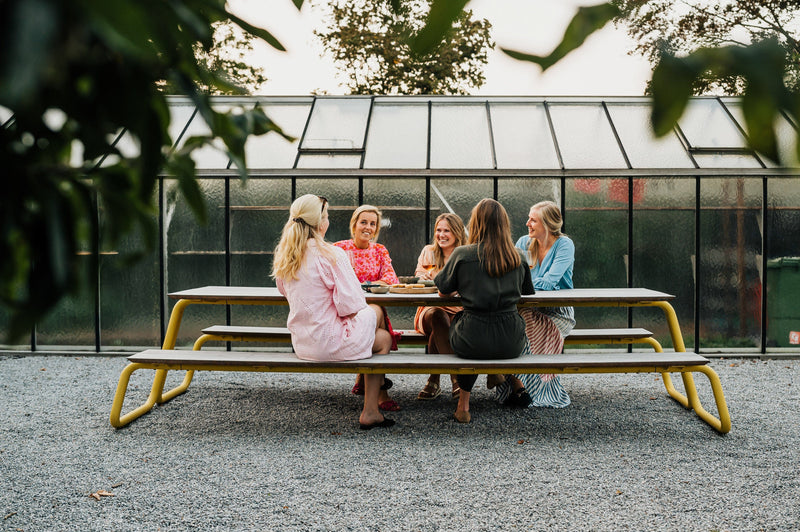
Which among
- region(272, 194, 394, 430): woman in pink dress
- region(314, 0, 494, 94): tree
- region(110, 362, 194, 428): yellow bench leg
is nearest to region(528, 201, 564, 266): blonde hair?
region(272, 194, 394, 430): woman in pink dress

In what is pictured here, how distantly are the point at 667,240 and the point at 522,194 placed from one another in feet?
5.20

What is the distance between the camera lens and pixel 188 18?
37cm

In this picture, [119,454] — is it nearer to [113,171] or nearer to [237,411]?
[237,411]

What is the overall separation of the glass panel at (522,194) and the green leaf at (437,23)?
6.55m

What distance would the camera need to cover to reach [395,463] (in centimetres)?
361

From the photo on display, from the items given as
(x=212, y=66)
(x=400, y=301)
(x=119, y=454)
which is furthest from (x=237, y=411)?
(x=212, y=66)

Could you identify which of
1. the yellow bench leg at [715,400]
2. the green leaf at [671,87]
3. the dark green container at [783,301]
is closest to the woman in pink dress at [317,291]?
the yellow bench leg at [715,400]

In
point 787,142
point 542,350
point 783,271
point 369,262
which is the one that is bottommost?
point 542,350

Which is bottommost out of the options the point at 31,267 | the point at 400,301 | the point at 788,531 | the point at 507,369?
the point at 788,531

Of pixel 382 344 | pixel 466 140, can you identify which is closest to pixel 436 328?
pixel 382 344

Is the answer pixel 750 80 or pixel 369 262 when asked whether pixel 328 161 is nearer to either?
pixel 369 262

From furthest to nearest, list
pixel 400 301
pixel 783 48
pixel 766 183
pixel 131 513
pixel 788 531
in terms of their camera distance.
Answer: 1. pixel 766 183
2. pixel 400 301
3. pixel 131 513
4. pixel 788 531
5. pixel 783 48

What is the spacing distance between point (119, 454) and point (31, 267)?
3.79m

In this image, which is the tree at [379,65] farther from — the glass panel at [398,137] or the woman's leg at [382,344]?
the woman's leg at [382,344]
